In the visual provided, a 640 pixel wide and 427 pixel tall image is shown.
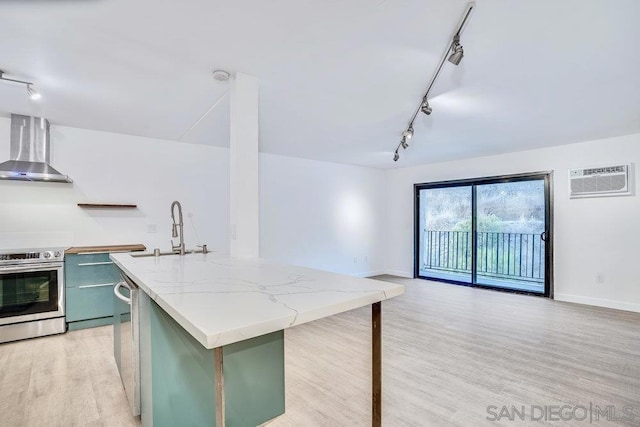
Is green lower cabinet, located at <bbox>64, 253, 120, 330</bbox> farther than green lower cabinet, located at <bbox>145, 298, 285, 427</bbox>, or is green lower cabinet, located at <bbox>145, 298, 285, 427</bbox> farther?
green lower cabinet, located at <bbox>64, 253, 120, 330</bbox>

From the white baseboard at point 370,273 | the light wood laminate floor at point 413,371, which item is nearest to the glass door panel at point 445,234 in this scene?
the white baseboard at point 370,273

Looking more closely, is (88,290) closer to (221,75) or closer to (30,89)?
(30,89)

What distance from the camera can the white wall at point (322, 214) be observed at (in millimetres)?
5203

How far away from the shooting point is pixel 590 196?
14.4ft

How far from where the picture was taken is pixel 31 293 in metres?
3.14

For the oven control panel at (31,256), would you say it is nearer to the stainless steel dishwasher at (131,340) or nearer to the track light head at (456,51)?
the stainless steel dishwasher at (131,340)

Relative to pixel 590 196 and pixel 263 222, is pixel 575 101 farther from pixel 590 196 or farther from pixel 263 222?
pixel 263 222

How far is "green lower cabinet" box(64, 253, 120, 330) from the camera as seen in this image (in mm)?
3346

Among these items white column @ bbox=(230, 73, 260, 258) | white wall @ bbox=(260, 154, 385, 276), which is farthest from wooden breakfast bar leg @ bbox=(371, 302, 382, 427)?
white wall @ bbox=(260, 154, 385, 276)

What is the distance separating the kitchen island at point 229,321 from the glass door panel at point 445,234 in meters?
5.11

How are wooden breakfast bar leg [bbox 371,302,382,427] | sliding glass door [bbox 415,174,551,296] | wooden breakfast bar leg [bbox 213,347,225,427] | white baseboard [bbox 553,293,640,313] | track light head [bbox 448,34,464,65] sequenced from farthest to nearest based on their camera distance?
sliding glass door [bbox 415,174,551,296] < white baseboard [bbox 553,293,640,313] < track light head [bbox 448,34,464,65] < wooden breakfast bar leg [bbox 371,302,382,427] < wooden breakfast bar leg [bbox 213,347,225,427]

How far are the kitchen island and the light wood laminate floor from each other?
52 centimetres

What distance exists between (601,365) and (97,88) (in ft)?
15.9

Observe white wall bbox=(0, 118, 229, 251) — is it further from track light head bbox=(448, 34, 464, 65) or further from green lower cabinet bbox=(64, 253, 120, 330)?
track light head bbox=(448, 34, 464, 65)
